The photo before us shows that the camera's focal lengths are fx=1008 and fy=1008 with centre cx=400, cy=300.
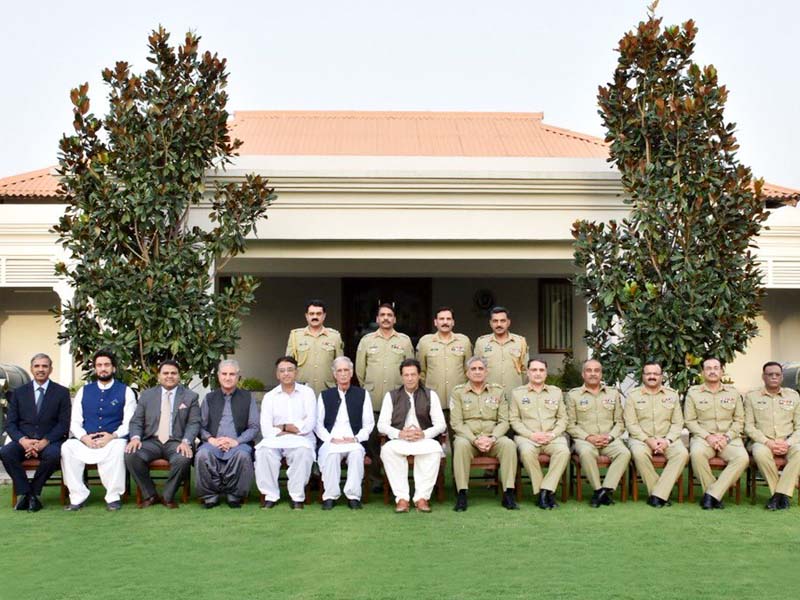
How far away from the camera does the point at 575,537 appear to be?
21.7 ft

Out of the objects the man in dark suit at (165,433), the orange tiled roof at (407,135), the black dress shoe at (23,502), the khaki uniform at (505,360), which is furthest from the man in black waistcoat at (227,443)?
the orange tiled roof at (407,135)

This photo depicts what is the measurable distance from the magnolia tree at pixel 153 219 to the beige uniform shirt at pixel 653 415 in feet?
11.4

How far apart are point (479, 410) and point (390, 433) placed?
0.78m

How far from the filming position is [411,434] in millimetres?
7777

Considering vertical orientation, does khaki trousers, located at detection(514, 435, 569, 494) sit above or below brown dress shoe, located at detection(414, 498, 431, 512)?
above

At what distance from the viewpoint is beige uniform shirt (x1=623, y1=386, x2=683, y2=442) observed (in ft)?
26.8

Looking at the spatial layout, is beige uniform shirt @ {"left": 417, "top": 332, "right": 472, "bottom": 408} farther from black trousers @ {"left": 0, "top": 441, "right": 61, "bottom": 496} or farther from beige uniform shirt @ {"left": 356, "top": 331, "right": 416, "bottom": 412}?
black trousers @ {"left": 0, "top": 441, "right": 61, "bottom": 496}

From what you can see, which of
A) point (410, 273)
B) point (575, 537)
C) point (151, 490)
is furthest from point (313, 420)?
point (410, 273)

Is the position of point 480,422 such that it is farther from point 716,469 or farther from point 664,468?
point 716,469

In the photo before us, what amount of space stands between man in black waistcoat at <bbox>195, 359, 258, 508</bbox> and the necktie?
10.2 inches

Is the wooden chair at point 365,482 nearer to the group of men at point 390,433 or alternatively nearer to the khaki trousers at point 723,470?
the group of men at point 390,433

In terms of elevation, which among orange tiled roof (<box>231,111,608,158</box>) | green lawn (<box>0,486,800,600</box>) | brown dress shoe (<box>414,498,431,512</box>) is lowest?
green lawn (<box>0,486,800,600</box>)

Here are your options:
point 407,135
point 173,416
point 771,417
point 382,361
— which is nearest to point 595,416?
point 771,417

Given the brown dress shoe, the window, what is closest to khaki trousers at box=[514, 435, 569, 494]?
the brown dress shoe
